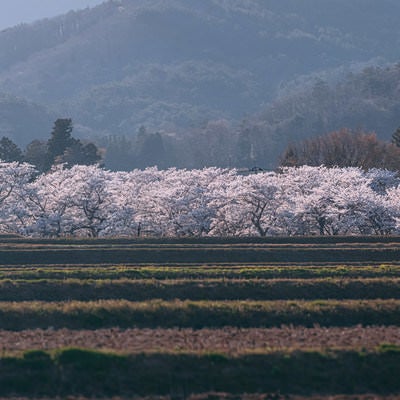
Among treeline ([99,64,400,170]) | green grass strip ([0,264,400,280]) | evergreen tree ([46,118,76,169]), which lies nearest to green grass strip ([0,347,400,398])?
green grass strip ([0,264,400,280])

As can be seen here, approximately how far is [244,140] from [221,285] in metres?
114

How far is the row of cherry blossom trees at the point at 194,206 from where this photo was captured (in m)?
54.9

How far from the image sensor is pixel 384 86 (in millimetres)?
168375

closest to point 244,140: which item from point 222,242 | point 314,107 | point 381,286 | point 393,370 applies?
point 314,107

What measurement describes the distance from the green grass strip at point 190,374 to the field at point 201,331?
0.08 ft

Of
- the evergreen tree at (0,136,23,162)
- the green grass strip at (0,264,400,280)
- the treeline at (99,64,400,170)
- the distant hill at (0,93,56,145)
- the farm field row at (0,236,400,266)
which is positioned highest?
the green grass strip at (0,264,400,280)

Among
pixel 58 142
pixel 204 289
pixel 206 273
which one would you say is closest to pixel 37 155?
pixel 58 142

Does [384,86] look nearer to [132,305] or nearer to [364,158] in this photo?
[364,158]

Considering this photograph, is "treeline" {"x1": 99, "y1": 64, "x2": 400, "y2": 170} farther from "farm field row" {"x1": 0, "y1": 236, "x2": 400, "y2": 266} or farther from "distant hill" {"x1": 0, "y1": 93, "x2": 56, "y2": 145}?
"farm field row" {"x1": 0, "y1": 236, "x2": 400, "y2": 266}

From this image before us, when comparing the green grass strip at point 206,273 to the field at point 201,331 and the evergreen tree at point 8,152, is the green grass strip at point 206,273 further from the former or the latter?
the evergreen tree at point 8,152

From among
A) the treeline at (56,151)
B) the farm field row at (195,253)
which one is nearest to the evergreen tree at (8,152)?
the treeline at (56,151)

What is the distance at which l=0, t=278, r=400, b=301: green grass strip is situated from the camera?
26.9 metres

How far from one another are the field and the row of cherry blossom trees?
1851cm

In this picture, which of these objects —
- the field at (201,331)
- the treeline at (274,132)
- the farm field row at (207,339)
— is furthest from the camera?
the treeline at (274,132)
